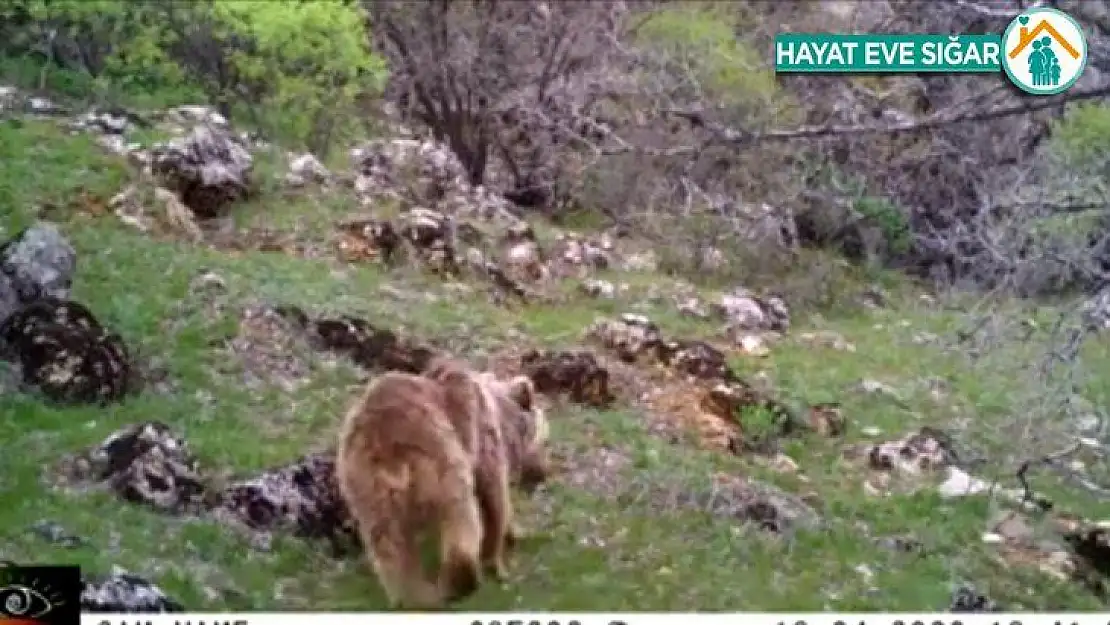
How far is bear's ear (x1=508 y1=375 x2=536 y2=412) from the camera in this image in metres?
4.07

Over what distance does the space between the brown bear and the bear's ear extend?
486mm

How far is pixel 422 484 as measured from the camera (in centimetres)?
321

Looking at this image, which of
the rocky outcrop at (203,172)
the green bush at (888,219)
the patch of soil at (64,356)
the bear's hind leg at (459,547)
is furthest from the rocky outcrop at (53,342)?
the green bush at (888,219)

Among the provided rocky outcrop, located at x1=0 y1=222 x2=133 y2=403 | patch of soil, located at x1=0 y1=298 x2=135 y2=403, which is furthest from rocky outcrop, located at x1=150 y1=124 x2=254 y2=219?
patch of soil, located at x1=0 y1=298 x2=135 y2=403

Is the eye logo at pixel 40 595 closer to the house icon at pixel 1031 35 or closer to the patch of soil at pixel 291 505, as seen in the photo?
the patch of soil at pixel 291 505

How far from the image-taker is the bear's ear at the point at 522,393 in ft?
13.4

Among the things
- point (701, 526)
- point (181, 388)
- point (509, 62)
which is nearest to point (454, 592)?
point (701, 526)

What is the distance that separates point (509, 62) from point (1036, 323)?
131 inches

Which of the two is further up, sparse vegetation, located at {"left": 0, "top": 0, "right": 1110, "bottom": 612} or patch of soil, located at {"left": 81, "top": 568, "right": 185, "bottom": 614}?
sparse vegetation, located at {"left": 0, "top": 0, "right": 1110, "bottom": 612}

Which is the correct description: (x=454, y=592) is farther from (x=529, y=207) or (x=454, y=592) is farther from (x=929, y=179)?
(x=529, y=207)

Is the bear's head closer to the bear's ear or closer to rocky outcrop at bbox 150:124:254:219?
the bear's ear

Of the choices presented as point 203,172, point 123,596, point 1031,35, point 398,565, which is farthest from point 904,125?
point 203,172

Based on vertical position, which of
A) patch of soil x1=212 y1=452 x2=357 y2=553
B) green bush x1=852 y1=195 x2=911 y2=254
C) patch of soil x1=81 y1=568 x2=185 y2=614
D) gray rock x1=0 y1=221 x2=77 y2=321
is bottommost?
patch of soil x1=81 y1=568 x2=185 y2=614

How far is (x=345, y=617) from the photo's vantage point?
11.0ft
